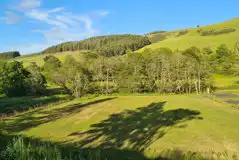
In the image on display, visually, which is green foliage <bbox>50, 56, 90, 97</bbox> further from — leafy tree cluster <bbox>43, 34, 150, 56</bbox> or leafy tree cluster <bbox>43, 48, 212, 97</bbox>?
leafy tree cluster <bbox>43, 34, 150, 56</bbox>

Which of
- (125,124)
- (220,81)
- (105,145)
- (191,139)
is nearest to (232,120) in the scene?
(191,139)

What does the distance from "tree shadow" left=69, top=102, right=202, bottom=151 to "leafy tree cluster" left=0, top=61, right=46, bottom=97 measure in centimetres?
4090

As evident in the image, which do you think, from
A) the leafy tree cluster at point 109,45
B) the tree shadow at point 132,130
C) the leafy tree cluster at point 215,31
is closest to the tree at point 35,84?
the tree shadow at point 132,130

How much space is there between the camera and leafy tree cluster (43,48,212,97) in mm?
58656

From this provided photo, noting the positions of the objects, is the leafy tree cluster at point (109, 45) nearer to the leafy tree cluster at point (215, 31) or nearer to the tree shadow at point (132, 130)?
the leafy tree cluster at point (215, 31)

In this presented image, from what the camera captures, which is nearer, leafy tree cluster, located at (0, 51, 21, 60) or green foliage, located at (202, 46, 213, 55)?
green foliage, located at (202, 46, 213, 55)

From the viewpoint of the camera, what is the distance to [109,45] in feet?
485

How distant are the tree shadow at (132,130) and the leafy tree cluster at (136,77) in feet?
110

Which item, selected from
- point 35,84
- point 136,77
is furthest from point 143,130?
point 35,84

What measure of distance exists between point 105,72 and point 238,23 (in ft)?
325

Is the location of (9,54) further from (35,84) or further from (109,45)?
(35,84)

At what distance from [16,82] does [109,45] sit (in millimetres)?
94864

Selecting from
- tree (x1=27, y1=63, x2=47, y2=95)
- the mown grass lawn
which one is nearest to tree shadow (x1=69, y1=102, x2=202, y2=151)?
the mown grass lawn

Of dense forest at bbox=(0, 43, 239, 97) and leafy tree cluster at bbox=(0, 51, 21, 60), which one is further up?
leafy tree cluster at bbox=(0, 51, 21, 60)
